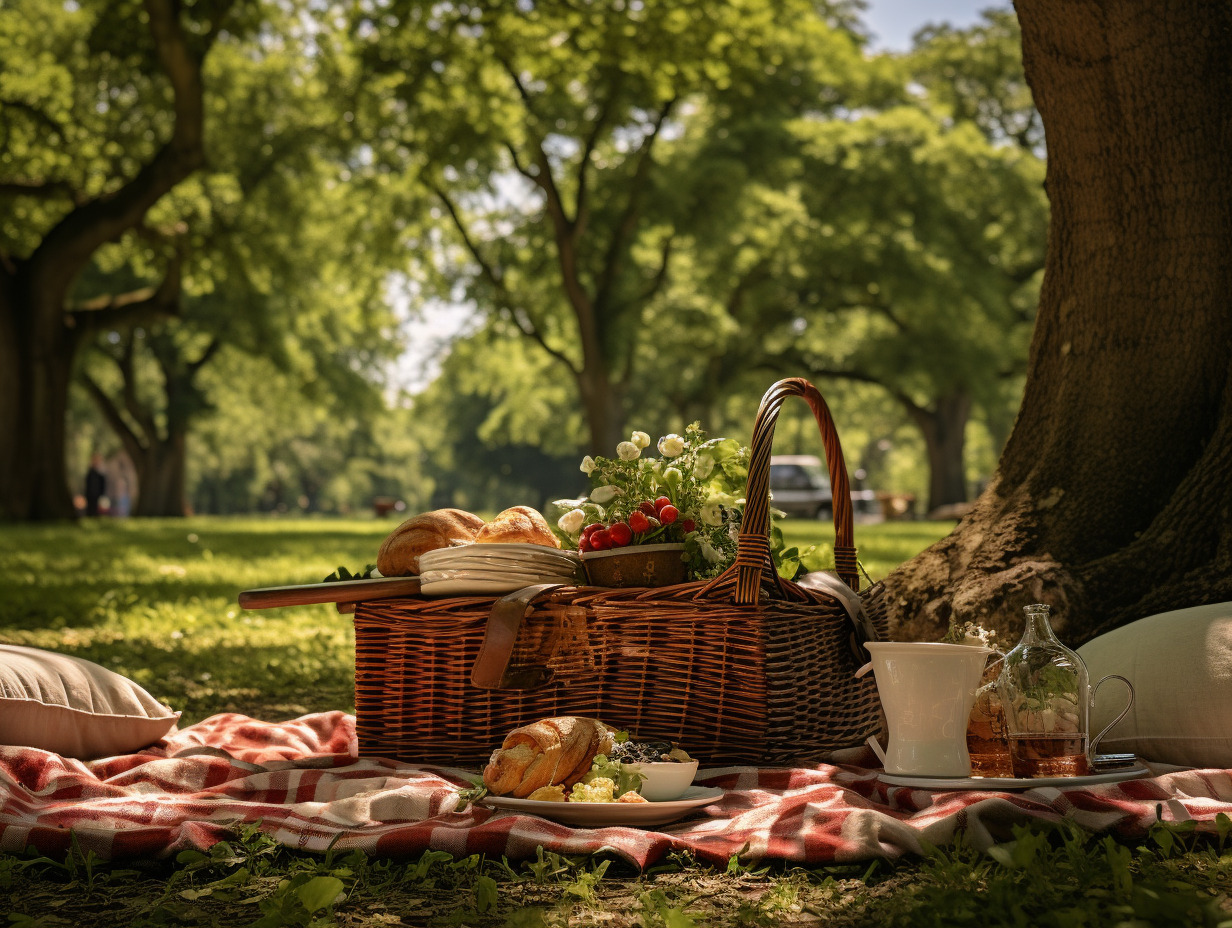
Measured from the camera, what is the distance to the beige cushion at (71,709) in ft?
12.9

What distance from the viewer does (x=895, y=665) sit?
3.10 meters

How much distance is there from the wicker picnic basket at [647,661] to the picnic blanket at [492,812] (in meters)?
0.19

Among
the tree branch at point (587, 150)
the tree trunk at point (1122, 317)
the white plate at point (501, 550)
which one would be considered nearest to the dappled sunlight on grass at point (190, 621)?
the white plate at point (501, 550)

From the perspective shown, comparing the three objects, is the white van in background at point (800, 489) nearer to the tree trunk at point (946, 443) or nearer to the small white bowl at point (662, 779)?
the tree trunk at point (946, 443)

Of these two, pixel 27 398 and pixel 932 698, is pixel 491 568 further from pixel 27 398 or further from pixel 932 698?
pixel 27 398

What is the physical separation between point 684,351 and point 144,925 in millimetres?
27987

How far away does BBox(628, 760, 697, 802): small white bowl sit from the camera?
309 cm

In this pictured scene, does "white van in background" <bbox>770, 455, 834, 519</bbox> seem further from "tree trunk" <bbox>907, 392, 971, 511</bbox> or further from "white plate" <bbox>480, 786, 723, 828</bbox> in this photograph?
"white plate" <bbox>480, 786, 723, 828</bbox>

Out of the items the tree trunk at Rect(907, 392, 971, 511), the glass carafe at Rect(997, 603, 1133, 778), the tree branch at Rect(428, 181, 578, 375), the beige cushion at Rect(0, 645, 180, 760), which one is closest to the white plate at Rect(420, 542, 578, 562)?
the beige cushion at Rect(0, 645, 180, 760)

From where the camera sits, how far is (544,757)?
3.04m

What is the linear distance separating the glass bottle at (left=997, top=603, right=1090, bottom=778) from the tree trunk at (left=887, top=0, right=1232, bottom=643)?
152 cm

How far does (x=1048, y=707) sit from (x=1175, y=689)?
0.65 metres

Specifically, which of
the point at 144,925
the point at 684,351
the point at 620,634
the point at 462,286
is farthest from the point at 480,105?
the point at 144,925

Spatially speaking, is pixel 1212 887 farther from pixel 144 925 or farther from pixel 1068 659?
pixel 144 925
